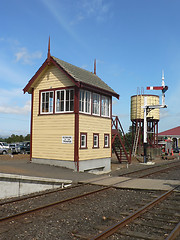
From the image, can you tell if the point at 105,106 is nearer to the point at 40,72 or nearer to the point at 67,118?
the point at 67,118

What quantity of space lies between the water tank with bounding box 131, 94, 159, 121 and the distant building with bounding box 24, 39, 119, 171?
18.1 m

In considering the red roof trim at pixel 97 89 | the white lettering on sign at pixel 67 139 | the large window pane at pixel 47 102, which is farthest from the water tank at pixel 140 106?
the white lettering on sign at pixel 67 139

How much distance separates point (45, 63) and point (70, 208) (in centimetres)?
1333

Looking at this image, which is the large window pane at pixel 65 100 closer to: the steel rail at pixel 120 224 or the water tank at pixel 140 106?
the steel rail at pixel 120 224

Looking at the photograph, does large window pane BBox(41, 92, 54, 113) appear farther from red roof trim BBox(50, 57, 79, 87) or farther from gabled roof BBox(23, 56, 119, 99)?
red roof trim BBox(50, 57, 79, 87)

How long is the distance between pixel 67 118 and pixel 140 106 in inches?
894

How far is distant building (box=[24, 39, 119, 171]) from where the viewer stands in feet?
57.3

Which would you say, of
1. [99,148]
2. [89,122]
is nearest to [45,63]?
[89,122]

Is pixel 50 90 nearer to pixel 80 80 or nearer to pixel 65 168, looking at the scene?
pixel 80 80

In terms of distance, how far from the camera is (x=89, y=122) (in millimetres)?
18719

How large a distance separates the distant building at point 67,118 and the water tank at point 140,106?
59.4 feet

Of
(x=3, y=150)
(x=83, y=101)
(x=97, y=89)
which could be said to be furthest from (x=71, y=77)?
(x=3, y=150)

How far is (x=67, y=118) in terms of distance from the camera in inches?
702

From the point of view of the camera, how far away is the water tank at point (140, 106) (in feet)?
124
